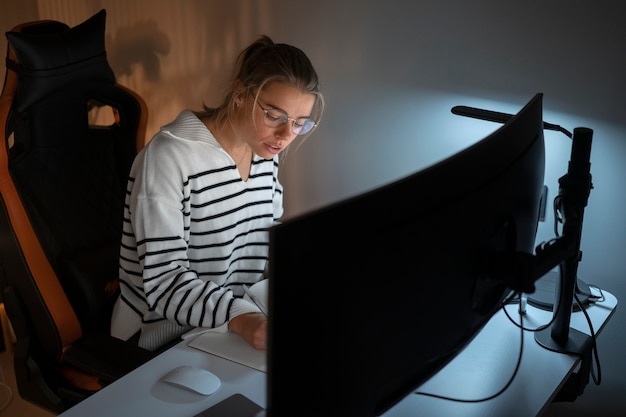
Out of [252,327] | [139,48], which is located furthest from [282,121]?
[139,48]

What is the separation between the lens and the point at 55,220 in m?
1.49

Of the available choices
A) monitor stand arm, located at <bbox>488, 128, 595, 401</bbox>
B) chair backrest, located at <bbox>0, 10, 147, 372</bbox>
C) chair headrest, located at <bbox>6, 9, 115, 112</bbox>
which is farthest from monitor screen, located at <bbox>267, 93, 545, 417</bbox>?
chair headrest, located at <bbox>6, 9, 115, 112</bbox>

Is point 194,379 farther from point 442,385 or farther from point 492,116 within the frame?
point 492,116

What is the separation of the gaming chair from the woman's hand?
0.20 meters

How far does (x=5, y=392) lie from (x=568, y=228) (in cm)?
195

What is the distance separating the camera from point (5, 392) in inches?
87.3

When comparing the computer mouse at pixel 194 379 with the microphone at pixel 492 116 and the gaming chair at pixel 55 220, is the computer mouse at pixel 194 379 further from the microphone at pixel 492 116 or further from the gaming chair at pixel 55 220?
the microphone at pixel 492 116

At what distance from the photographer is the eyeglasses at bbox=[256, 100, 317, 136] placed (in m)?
1.34

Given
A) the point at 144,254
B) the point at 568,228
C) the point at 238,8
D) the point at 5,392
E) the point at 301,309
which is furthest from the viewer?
the point at 5,392

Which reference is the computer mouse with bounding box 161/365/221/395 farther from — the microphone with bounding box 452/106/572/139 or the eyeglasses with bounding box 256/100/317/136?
the microphone with bounding box 452/106/572/139

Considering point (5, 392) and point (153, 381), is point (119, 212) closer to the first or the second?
point (153, 381)

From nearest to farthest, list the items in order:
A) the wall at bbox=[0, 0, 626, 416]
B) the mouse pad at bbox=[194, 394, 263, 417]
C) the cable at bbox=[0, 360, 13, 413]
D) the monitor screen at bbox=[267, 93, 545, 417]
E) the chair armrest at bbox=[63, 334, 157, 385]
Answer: the monitor screen at bbox=[267, 93, 545, 417]
the mouse pad at bbox=[194, 394, 263, 417]
the chair armrest at bbox=[63, 334, 157, 385]
the wall at bbox=[0, 0, 626, 416]
the cable at bbox=[0, 360, 13, 413]

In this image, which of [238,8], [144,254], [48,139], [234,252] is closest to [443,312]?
[144,254]

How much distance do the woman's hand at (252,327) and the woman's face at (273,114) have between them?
0.37 m
